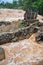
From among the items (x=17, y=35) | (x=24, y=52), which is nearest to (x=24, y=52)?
(x=24, y=52)

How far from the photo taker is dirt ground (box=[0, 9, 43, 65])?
6.18 m

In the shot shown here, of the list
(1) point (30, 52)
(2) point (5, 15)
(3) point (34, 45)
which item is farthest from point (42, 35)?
(2) point (5, 15)

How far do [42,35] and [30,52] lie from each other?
3.24 feet

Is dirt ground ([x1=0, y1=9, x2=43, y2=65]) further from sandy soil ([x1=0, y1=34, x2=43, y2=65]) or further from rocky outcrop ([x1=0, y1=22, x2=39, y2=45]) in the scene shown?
rocky outcrop ([x1=0, y1=22, x2=39, y2=45])

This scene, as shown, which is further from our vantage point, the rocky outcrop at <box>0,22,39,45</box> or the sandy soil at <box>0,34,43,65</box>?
the rocky outcrop at <box>0,22,39,45</box>

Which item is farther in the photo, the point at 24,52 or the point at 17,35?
the point at 17,35

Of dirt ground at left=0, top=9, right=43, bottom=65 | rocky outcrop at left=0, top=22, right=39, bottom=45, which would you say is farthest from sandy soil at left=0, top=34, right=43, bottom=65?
rocky outcrop at left=0, top=22, right=39, bottom=45

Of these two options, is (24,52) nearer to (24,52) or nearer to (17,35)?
(24,52)

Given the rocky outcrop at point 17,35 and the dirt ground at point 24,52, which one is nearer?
the dirt ground at point 24,52

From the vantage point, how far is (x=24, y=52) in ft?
22.6

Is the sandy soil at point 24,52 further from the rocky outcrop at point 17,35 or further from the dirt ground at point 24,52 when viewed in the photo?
the rocky outcrop at point 17,35

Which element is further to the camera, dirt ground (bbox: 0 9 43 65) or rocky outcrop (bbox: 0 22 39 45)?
Result: rocky outcrop (bbox: 0 22 39 45)

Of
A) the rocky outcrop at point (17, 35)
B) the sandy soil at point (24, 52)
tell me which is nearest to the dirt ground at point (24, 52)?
the sandy soil at point (24, 52)

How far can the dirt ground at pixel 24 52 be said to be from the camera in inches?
243
